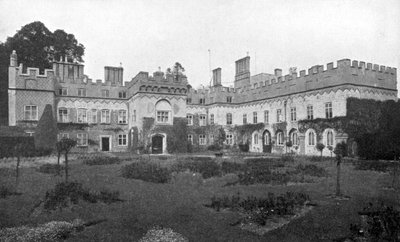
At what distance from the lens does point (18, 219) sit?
8047 millimetres

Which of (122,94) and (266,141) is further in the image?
(122,94)

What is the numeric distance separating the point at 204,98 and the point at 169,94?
1086 centimetres

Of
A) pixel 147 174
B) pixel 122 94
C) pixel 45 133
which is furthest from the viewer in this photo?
pixel 122 94

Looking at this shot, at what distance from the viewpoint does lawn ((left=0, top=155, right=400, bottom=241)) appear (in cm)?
725

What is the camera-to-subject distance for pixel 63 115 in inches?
1496

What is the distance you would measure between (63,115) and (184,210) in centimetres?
3332

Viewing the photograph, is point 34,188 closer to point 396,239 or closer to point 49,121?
point 396,239

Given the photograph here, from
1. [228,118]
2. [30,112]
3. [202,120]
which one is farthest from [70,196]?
[228,118]

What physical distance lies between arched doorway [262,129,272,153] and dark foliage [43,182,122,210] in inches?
1195

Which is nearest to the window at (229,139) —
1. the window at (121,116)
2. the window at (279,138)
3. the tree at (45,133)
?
the window at (279,138)

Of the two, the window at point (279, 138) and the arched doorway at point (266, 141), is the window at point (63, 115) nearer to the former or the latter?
the arched doorway at point (266, 141)

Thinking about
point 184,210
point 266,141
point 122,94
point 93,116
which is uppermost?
point 122,94

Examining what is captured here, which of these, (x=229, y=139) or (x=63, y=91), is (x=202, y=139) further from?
(x=63, y=91)

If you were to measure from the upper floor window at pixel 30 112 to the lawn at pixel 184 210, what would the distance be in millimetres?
22283
